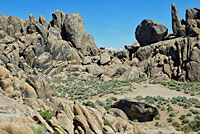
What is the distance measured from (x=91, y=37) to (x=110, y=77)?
23.9 m

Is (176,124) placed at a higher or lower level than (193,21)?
lower

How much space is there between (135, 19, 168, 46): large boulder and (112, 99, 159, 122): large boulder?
3670cm

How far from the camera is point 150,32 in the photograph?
56.4 m

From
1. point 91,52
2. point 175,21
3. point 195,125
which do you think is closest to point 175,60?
point 175,21

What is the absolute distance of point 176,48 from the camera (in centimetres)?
4606

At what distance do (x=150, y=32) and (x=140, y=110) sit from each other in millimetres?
38474

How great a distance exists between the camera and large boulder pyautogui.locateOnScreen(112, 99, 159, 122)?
75.9ft

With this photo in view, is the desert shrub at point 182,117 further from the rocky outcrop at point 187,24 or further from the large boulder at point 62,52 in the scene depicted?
the large boulder at point 62,52

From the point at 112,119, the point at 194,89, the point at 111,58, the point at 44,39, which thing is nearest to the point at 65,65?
the point at 44,39

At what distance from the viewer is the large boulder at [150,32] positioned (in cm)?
5509

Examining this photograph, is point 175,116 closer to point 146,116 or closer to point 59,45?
point 146,116

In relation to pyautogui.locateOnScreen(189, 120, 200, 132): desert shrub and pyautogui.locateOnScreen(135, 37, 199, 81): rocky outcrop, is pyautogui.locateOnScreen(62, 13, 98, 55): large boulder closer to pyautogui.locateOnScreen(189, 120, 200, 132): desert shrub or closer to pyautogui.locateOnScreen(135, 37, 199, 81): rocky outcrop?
pyautogui.locateOnScreen(135, 37, 199, 81): rocky outcrop

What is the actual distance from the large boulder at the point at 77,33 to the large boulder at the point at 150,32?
1809 centimetres

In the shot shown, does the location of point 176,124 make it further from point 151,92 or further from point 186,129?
point 151,92
